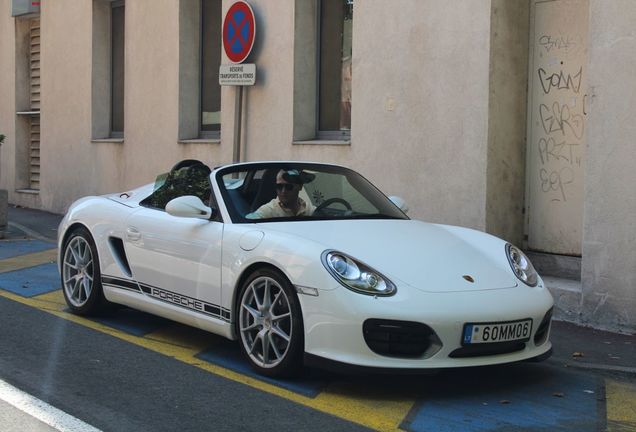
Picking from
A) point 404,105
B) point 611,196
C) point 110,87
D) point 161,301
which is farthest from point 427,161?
point 110,87

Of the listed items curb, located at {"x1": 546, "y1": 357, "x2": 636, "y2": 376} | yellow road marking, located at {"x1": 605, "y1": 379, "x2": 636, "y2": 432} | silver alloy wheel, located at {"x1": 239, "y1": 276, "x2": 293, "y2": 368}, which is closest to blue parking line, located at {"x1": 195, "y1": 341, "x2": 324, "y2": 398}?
silver alloy wheel, located at {"x1": 239, "y1": 276, "x2": 293, "y2": 368}

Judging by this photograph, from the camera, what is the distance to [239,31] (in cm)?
1213

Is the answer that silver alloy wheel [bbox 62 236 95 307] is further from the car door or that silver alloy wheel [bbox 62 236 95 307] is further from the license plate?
the license plate

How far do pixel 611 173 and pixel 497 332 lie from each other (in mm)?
3168

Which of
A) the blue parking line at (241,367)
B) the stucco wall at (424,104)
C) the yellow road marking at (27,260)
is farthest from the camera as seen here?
the yellow road marking at (27,260)

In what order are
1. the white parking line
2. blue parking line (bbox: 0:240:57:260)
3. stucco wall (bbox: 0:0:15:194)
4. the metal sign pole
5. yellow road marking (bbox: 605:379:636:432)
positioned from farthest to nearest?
stucco wall (bbox: 0:0:15:194) → the metal sign pole → blue parking line (bbox: 0:240:57:260) → yellow road marking (bbox: 605:379:636:432) → the white parking line

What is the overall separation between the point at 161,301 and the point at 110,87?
407 inches

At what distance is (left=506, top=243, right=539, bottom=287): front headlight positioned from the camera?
19.6 ft

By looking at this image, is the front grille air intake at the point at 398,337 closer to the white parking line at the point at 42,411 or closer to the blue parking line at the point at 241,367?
the blue parking line at the point at 241,367

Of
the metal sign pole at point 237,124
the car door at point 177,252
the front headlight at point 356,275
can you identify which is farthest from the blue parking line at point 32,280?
the front headlight at point 356,275

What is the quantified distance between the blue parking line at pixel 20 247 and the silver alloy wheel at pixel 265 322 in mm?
6611

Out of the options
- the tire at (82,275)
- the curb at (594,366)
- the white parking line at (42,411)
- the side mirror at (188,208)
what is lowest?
the curb at (594,366)

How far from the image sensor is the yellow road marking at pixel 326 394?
202 inches

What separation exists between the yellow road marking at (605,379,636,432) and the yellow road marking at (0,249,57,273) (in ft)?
23.0
